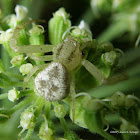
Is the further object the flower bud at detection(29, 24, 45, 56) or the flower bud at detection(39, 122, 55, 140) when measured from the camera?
the flower bud at detection(29, 24, 45, 56)

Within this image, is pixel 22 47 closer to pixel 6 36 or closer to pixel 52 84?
pixel 6 36

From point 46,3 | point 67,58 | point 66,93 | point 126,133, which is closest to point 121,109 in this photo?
point 126,133

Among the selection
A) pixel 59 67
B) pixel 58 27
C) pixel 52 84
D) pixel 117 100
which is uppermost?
pixel 58 27

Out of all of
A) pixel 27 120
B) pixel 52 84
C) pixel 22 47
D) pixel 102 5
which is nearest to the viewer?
pixel 27 120

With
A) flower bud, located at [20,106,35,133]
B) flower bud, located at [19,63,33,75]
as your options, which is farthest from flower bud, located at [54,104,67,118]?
flower bud, located at [19,63,33,75]

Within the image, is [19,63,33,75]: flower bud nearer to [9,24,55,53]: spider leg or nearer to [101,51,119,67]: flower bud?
[9,24,55,53]: spider leg

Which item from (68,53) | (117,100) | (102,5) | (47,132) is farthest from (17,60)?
(102,5)

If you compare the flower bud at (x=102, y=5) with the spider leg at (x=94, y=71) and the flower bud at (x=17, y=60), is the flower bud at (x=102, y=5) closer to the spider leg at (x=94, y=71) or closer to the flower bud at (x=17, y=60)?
the spider leg at (x=94, y=71)

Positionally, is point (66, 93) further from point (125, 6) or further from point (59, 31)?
point (125, 6)
